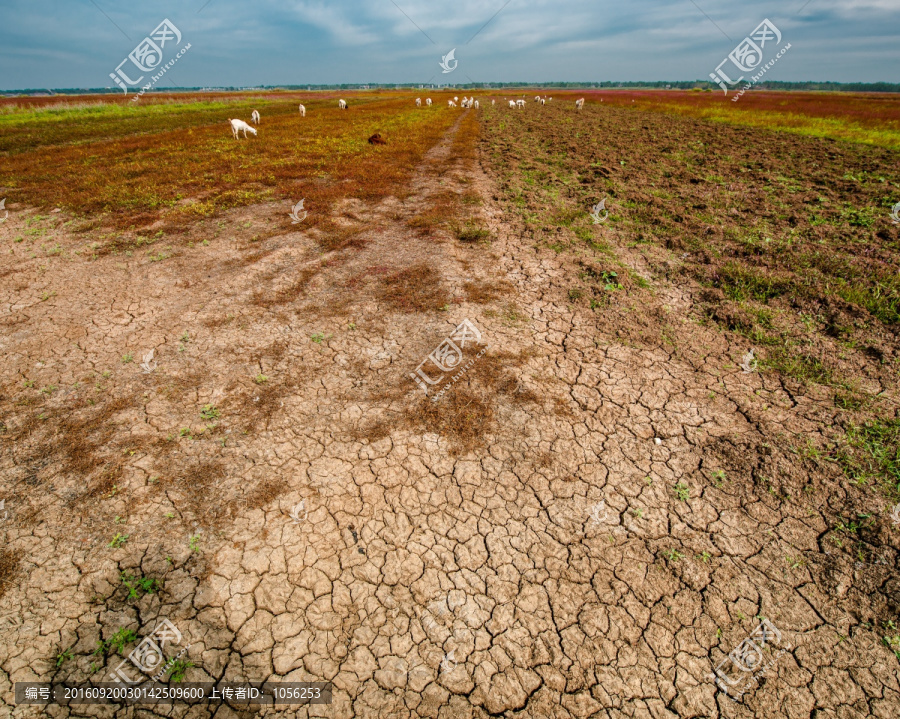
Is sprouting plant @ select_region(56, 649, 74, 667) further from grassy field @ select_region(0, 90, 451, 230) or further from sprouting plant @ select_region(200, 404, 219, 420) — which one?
grassy field @ select_region(0, 90, 451, 230)

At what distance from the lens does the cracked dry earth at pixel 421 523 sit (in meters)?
2.76

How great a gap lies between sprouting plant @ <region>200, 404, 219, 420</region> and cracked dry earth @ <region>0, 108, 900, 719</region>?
0.13 feet

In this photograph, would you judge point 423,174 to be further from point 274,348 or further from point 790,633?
point 790,633

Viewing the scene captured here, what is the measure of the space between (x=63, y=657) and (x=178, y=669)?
0.84 meters

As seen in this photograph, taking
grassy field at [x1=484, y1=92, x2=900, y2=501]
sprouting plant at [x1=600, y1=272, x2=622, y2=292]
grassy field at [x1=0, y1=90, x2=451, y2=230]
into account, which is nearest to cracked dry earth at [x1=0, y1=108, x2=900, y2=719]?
grassy field at [x1=484, y1=92, x2=900, y2=501]

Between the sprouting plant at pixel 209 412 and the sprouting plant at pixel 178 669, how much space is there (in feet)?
8.55

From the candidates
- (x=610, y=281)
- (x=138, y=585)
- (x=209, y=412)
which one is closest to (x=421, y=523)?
(x=138, y=585)

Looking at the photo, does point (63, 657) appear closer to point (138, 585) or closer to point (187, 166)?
point (138, 585)

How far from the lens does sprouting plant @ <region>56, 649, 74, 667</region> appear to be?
8.92ft

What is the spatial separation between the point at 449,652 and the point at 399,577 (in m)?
0.67

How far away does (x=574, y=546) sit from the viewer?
11.5ft

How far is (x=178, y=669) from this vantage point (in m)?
2.71

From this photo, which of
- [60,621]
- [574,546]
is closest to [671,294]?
[574,546]

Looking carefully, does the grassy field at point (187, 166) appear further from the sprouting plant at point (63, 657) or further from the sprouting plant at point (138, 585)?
the sprouting plant at point (63, 657)
